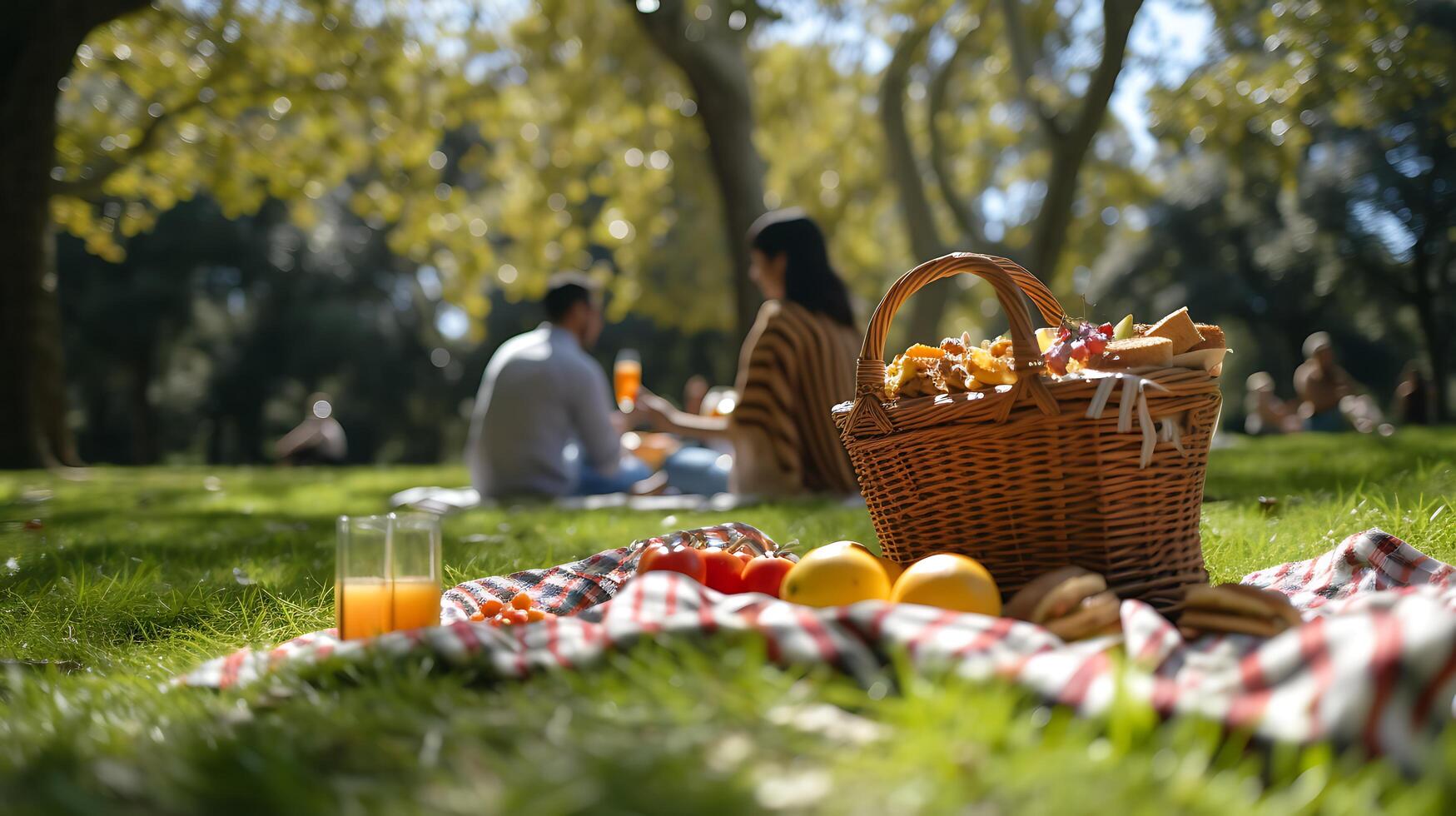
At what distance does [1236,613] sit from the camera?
1801 mm

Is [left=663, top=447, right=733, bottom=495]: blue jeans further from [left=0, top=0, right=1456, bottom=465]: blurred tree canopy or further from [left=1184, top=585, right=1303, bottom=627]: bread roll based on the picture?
[left=1184, top=585, right=1303, bottom=627]: bread roll

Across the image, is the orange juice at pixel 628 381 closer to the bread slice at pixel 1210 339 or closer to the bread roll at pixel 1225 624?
the bread slice at pixel 1210 339

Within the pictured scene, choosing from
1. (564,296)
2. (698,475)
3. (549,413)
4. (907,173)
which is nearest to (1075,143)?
(907,173)

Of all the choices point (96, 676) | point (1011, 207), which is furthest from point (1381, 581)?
point (1011, 207)

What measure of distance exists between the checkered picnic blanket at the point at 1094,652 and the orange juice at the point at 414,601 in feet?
0.62

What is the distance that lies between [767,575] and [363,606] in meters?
0.83

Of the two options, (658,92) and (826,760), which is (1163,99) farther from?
(826,760)

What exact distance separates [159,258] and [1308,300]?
28.7m

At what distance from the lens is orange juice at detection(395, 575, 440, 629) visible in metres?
2.00

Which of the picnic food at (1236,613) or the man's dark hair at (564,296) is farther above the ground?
the man's dark hair at (564,296)

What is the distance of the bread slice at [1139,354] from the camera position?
229 centimetres

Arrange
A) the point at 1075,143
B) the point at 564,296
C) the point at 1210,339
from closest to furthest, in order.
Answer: the point at 1210,339 < the point at 564,296 < the point at 1075,143

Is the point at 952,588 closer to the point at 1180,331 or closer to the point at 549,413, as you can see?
the point at 1180,331

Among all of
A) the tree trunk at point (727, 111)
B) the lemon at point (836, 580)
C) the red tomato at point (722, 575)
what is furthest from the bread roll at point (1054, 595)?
the tree trunk at point (727, 111)
